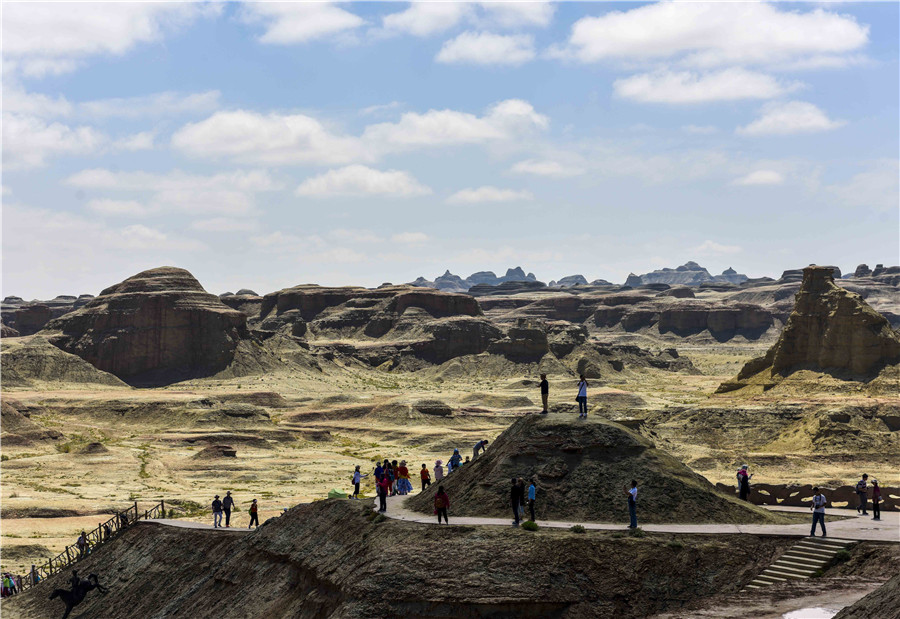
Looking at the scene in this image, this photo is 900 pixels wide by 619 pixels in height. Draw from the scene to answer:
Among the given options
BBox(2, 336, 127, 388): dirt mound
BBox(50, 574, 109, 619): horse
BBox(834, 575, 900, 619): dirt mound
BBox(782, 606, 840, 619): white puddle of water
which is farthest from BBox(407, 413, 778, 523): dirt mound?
BBox(2, 336, 127, 388): dirt mound

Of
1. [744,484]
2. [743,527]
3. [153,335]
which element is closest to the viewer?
[743,527]

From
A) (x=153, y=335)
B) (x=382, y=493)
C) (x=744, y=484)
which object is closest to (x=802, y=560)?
(x=744, y=484)

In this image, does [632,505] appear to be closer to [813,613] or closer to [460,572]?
[460,572]

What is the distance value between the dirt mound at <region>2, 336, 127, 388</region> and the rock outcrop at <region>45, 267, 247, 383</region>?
14.6 feet

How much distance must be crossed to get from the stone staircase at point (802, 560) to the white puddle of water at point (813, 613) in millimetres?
2473

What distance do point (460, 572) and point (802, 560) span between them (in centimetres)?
973

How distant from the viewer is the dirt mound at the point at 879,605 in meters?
17.4

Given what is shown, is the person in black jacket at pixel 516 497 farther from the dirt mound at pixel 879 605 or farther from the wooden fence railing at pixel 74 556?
the wooden fence railing at pixel 74 556

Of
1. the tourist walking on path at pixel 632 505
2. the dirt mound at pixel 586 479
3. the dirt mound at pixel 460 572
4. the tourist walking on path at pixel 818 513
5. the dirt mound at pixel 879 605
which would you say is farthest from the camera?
the dirt mound at pixel 586 479

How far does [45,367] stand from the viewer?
425ft

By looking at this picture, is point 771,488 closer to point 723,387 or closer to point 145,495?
point 145,495

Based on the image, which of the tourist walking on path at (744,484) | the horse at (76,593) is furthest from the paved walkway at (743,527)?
the horse at (76,593)

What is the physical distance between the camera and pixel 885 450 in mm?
74125

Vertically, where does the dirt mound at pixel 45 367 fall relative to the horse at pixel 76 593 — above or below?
above
